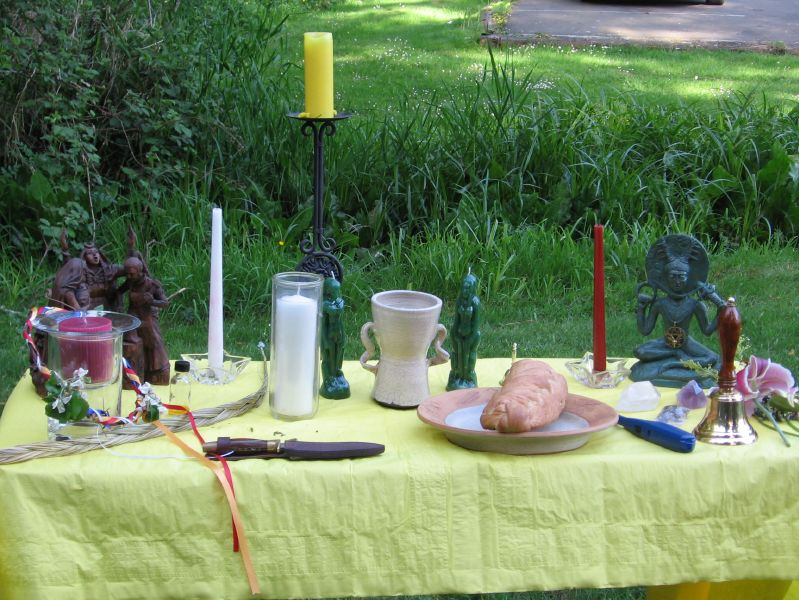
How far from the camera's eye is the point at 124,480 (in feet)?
5.71

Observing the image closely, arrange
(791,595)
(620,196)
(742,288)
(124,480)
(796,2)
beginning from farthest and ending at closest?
(796,2), (620,196), (742,288), (791,595), (124,480)

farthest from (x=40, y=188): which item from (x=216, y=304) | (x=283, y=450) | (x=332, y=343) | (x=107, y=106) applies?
(x=283, y=450)

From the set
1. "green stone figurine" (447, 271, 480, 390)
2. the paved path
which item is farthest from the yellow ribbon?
the paved path

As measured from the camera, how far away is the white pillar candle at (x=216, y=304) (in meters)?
2.13

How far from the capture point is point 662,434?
188cm

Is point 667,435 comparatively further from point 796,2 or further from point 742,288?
point 796,2

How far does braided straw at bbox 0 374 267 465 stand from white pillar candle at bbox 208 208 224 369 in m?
0.18

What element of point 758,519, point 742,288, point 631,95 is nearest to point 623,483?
point 758,519

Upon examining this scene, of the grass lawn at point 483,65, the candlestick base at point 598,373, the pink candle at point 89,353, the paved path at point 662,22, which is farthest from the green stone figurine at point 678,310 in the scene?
the paved path at point 662,22

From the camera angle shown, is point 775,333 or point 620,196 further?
point 620,196

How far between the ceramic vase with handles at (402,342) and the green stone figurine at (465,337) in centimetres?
5

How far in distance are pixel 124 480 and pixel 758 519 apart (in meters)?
1.07

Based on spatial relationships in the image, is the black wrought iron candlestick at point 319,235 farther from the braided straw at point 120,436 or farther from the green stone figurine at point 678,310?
the green stone figurine at point 678,310

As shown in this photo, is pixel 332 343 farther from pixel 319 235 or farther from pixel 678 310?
pixel 678 310
